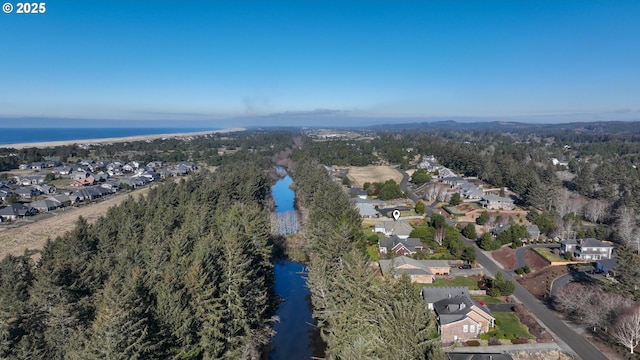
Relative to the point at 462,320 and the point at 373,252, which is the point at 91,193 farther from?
the point at 462,320

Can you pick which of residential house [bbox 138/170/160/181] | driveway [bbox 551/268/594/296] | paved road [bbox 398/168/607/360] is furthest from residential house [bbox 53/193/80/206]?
driveway [bbox 551/268/594/296]

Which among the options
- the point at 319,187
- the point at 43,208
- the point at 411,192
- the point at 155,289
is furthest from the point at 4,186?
the point at 411,192

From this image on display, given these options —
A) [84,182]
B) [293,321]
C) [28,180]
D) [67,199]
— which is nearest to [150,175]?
[84,182]

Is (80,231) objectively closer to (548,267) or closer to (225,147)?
(548,267)

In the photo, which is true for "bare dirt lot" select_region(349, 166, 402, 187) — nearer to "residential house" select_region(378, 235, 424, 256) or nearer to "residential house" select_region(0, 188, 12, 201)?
"residential house" select_region(378, 235, 424, 256)

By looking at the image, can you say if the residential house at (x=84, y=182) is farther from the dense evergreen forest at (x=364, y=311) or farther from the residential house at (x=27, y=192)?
the dense evergreen forest at (x=364, y=311)

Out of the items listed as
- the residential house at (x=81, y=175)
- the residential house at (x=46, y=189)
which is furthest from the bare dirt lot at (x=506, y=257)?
the residential house at (x=81, y=175)
